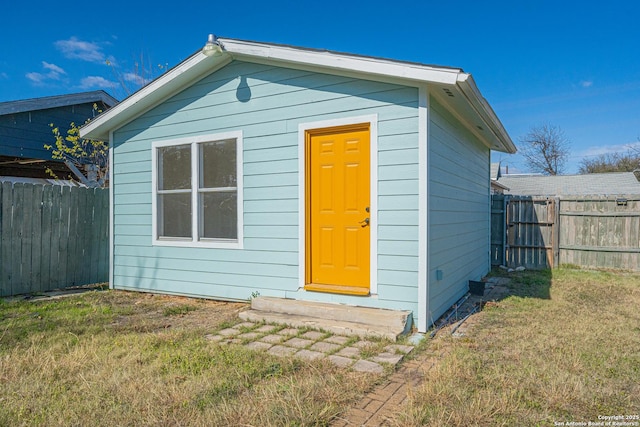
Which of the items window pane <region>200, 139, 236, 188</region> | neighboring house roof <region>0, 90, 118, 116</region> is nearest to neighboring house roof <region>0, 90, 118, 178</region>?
neighboring house roof <region>0, 90, 118, 116</region>

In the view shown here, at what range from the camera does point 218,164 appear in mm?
5758

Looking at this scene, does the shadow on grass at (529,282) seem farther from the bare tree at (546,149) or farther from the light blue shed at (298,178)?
the bare tree at (546,149)

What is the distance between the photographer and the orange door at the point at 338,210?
15.1ft

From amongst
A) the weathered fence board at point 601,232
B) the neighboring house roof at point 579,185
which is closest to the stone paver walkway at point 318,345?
the weathered fence board at point 601,232

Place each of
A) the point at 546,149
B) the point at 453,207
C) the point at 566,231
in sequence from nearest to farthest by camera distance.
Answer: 1. the point at 453,207
2. the point at 566,231
3. the point at 546,149

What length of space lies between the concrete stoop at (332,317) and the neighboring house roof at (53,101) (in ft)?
27.6

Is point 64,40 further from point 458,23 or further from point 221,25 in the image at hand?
point 458,23

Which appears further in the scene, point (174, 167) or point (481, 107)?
point (174, 167)

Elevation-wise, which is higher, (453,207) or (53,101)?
(53,101)

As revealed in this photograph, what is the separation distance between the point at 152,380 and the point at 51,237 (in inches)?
196

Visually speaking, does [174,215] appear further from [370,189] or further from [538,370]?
[538,370]

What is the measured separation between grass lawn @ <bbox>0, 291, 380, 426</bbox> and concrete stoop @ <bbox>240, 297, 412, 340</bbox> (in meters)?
0.53

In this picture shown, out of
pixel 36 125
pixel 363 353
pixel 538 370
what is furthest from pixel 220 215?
pixel 36 125

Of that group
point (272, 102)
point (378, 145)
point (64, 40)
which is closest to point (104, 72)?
point (64, 40)
